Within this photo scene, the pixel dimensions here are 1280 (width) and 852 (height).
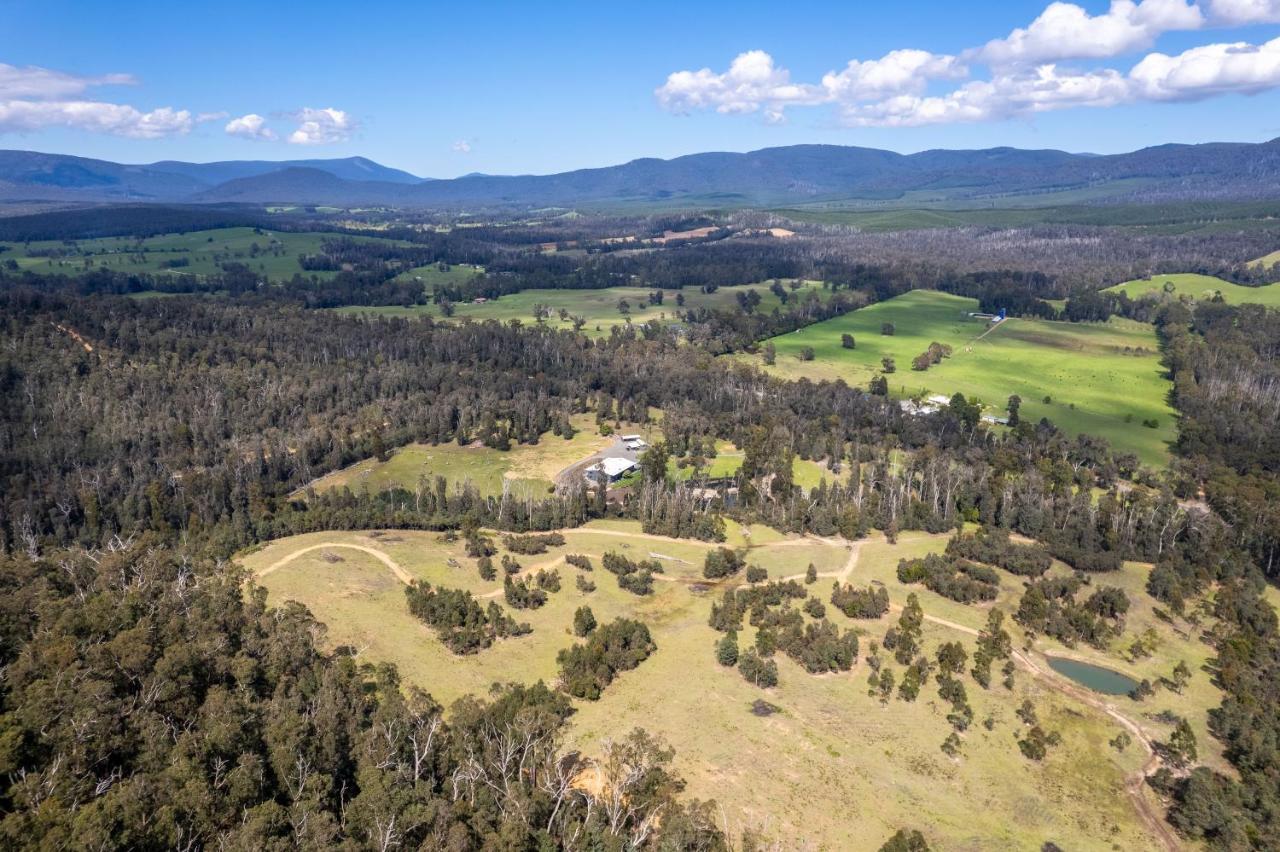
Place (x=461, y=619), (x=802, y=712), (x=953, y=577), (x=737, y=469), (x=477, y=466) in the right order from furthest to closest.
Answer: (x=477, y=466), (x=737, y=469), (x=953, y=577), (x=461, y=619), (x=802, y=712)

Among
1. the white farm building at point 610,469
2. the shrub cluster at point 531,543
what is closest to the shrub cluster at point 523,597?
the shrub cluster at point 531,543

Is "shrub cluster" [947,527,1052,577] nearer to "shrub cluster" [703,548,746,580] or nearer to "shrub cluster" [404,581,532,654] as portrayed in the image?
"shrub cluster" [703,548,746,580]

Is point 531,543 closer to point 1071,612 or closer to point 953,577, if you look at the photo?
point 953,577

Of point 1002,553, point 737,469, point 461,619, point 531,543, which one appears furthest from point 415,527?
point 1002,553

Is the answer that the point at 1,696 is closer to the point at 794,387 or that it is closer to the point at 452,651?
the point at 452,651

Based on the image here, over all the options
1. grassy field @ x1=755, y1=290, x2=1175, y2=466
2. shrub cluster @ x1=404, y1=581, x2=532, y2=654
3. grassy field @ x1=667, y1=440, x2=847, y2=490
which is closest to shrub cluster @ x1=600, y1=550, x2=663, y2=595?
shrub cluster @ x1=404, y1=581, x2=532, y2=654

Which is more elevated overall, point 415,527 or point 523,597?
point 415,527
